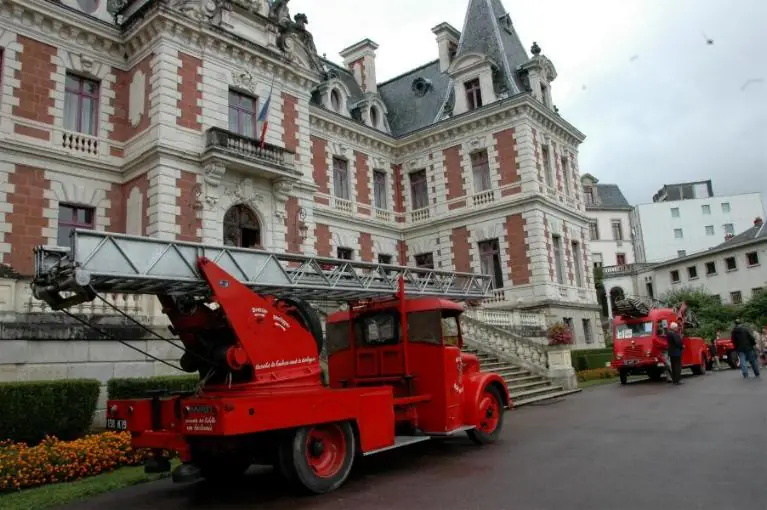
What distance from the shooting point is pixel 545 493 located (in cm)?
657

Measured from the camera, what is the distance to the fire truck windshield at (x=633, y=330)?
67.7 feet

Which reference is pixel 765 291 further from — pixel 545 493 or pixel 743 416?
pixel 545 493

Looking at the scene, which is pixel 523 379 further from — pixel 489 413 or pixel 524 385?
pixel 489 413

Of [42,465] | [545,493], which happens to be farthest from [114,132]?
[545,493]

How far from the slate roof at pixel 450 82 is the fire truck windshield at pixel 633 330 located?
42.2ft

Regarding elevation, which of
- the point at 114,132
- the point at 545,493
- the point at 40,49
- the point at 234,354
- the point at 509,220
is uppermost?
the point at 40,49

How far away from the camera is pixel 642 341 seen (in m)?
20.5

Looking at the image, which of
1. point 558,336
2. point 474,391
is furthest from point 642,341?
point 474,391

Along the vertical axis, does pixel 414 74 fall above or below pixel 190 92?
above

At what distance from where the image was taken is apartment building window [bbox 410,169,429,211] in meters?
31.0

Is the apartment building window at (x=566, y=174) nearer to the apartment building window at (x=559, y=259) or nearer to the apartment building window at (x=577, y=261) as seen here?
the apartment building window at (x=577, y=261)

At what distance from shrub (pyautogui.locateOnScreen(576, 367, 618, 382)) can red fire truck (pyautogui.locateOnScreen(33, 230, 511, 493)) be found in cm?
1501

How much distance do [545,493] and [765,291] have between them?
41630 mm

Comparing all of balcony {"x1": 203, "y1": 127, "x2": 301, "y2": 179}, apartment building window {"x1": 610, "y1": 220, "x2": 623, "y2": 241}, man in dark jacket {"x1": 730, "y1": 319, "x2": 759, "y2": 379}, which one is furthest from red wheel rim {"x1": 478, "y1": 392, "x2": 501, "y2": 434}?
apartment building window {"x1": 610, "y1": 220, "x2": 623, "y2": 241}
